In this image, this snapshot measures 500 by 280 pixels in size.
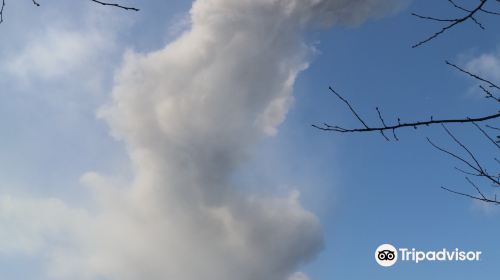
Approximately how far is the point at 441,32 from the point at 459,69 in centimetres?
64

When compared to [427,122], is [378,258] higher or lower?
higher

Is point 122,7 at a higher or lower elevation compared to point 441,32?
lower

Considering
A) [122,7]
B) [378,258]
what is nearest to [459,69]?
[122,7]

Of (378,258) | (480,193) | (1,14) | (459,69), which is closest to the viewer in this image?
(1,14)

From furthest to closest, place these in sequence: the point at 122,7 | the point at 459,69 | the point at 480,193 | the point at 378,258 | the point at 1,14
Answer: the point at 378,258 < the point at 480,193 < the point at 459,69 < the point at 1,14 < the point at 122,7

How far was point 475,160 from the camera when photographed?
5.68m

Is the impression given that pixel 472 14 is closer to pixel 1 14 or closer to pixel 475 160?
pixel 475 160

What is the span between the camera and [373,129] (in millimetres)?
4469

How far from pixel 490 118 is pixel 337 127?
146 cm

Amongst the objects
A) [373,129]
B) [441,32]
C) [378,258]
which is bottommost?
[373,129]

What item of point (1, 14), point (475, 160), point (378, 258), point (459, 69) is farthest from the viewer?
point (378, 258)

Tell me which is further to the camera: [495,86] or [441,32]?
[495,86]

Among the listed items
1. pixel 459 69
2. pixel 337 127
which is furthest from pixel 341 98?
pixel 459 69

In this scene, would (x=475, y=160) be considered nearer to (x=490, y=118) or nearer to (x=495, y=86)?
(x=495, y=86)
